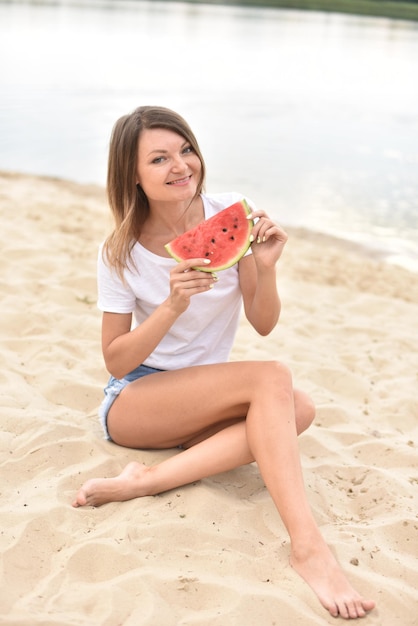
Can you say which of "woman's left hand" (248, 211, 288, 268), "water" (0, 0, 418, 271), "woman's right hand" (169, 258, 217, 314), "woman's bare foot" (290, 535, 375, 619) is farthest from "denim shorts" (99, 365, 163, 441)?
"water" (0, 0, 418, 271)

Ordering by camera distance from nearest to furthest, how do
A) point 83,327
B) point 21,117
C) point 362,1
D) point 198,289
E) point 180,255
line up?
point 198,289
point 180,255
point 83,327
point 21,117
point 362,1

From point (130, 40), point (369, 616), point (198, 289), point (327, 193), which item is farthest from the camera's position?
point (130, 40)

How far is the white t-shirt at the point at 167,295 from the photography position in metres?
3.24

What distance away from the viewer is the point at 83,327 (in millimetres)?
4809

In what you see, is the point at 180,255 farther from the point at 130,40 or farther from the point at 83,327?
the point at 130,40

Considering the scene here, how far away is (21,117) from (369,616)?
476 inches

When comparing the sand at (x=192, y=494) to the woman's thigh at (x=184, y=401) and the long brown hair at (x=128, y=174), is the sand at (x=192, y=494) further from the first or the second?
the long brown hair at (x=128, y=174)

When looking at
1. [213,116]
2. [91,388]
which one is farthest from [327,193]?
[91,388]

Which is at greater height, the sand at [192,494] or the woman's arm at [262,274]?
the woman's arm at [262,274]

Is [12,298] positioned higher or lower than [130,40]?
higher

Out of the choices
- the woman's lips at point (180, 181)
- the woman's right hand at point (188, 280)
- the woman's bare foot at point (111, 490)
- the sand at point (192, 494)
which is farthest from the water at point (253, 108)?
the woman's bare foot at point (111, 490)

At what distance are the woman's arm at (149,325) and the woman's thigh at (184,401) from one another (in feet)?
0.43

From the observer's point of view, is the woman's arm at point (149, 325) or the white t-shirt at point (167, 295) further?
the white t-shirt at point (167, 295)

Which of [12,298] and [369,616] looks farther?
[12,298]
